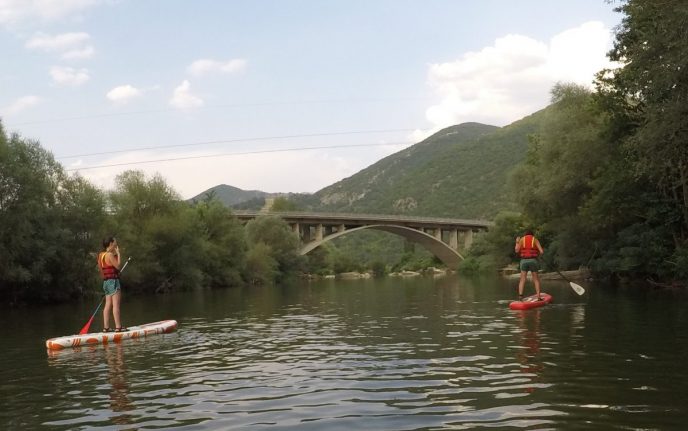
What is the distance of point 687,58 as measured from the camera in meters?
17.0

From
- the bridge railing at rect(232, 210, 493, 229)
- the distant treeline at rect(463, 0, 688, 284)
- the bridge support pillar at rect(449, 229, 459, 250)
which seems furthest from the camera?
the bridge support pillar at rect(449, 229, 459, 250)

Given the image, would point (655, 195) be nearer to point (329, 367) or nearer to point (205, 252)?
point (329, 367)

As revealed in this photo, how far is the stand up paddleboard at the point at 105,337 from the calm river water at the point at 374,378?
0.35 meters

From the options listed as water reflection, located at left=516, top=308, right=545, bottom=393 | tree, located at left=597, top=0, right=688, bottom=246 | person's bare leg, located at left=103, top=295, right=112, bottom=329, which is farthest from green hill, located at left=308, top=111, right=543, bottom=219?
person's bare leg, located at left=103, top=295, right=112, bottom=329

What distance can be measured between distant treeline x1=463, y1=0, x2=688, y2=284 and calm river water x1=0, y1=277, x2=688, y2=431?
7.20 m

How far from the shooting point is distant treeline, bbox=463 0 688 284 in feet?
64.3

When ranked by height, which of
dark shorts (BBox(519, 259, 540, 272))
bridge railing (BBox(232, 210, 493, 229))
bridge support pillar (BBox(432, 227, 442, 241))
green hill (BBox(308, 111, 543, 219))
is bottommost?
dark shorts (BBox(519, 259, 540, 272))

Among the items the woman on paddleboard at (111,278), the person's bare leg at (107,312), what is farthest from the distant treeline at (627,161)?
the person's bare leg at (107,312)

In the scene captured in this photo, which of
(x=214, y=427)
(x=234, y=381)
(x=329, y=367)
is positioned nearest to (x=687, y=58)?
(x=329, y=367)

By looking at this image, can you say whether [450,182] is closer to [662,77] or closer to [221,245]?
[221,245]

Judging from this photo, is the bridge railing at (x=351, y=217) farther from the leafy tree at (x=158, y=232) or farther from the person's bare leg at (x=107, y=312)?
the person's bare leg at (x=107, y=312)

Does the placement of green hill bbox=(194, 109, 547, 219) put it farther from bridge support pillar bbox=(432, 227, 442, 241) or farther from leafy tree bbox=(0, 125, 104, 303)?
leafy tree bbox=(0, 125, 104, 303)

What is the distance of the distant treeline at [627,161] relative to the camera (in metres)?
19.6

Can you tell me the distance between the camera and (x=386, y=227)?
8794 centimetres
